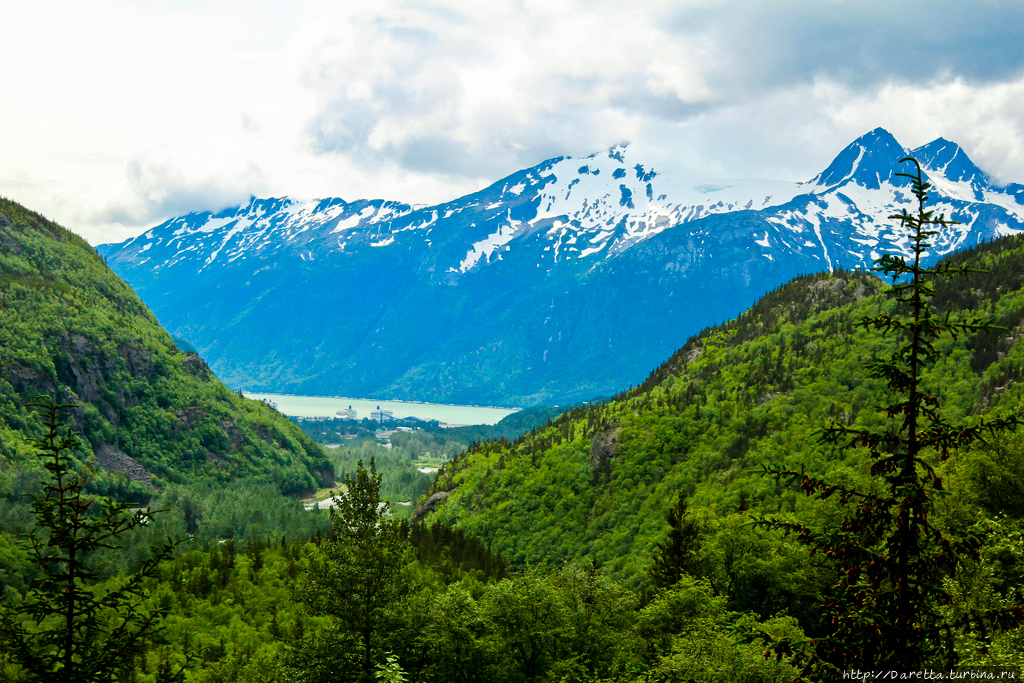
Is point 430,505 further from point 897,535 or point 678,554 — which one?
point 897,535

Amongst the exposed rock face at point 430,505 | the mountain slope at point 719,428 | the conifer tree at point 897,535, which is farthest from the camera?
the exposed rock face at point 430,505

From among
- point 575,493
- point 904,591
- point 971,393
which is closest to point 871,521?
point 904,591

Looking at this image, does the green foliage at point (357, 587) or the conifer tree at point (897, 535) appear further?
A: the green foliage at point (357, 587)

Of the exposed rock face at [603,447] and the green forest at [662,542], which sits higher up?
the exposed rock face at [603,447]

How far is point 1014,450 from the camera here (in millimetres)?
52250

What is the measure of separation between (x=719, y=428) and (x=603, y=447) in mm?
24485

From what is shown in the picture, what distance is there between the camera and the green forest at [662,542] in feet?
56.9

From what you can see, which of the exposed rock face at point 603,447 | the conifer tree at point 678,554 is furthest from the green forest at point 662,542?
the exposed rock face at point 603,447

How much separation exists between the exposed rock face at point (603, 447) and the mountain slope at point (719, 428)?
31 cm

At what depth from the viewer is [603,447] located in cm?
16075

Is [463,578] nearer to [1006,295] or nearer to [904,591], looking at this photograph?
[904,591]

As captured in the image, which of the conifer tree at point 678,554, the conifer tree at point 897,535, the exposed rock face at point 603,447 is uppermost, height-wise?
the exposed rock face at point 603,447

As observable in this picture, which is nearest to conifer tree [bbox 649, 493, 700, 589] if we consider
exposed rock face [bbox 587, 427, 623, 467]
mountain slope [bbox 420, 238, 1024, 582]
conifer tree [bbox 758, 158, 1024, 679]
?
mountain slope [bbox 420, 238, 1024, 582]

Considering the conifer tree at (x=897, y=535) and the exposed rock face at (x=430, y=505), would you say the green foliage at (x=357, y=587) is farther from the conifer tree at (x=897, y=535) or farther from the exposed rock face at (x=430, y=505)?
the exposed rock face at (x=430, y=505)
